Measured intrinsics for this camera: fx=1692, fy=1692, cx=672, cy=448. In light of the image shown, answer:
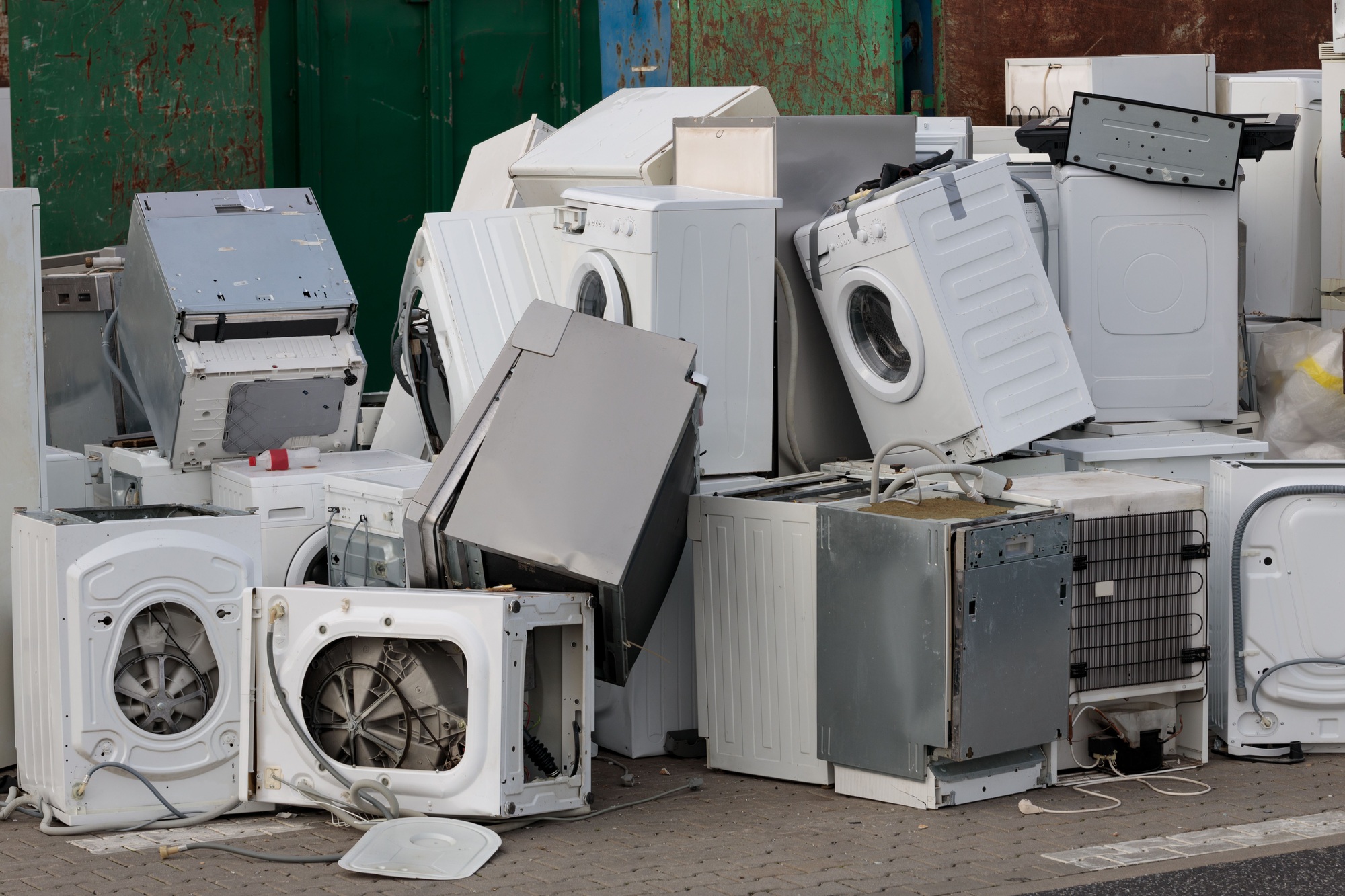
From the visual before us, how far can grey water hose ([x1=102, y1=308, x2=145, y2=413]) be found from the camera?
6203 mm

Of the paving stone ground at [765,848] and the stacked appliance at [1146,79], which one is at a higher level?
the stacked appliance at [1146,79]

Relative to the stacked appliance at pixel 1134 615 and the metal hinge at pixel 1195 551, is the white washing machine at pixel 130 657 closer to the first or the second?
the stacked appliance at pixel 1134 615

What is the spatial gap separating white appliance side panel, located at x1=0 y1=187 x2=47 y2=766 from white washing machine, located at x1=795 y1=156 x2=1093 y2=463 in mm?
2559

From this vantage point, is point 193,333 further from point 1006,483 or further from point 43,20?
point 43,20

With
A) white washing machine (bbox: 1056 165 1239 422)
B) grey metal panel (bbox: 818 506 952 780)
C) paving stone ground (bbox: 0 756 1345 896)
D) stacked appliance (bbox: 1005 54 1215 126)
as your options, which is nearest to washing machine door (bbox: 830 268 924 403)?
white washing machine (bbox: 1056 165 1239 422)

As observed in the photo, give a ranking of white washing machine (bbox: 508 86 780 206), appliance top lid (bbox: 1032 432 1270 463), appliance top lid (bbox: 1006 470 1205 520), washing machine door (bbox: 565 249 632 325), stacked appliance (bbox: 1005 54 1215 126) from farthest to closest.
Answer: stacked appliance (bbox: 1005 54 1215 126) < white washing machine (bbox: 508 86 780 206) < appliance top lid (bbox: 1032 432 1270 463) < washing machine door (bbox: 565 249 632 325) < appliance top lid (bbox: 1006 470 1205 520)

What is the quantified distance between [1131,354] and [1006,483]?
1.63m

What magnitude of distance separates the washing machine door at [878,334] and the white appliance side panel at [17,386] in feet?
8.57

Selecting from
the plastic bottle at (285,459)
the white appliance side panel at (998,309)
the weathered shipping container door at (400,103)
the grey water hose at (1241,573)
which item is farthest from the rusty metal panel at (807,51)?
the grey water hose at (1241,573)

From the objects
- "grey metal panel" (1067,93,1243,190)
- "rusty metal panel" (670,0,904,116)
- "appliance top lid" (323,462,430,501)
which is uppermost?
"rusty metal panel" (670,0,904,116)

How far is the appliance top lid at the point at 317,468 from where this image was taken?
5449mm

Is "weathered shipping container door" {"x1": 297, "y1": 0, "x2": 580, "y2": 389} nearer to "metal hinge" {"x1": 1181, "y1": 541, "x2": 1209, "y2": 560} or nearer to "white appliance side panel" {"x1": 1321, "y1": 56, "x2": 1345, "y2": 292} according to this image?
"white appliance side panel" {"x1": 1321, "y1": 56, "x2": 1345, "y2": 292}

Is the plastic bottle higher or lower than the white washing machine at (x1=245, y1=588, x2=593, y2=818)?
higher

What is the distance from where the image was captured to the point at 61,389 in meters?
6.85
